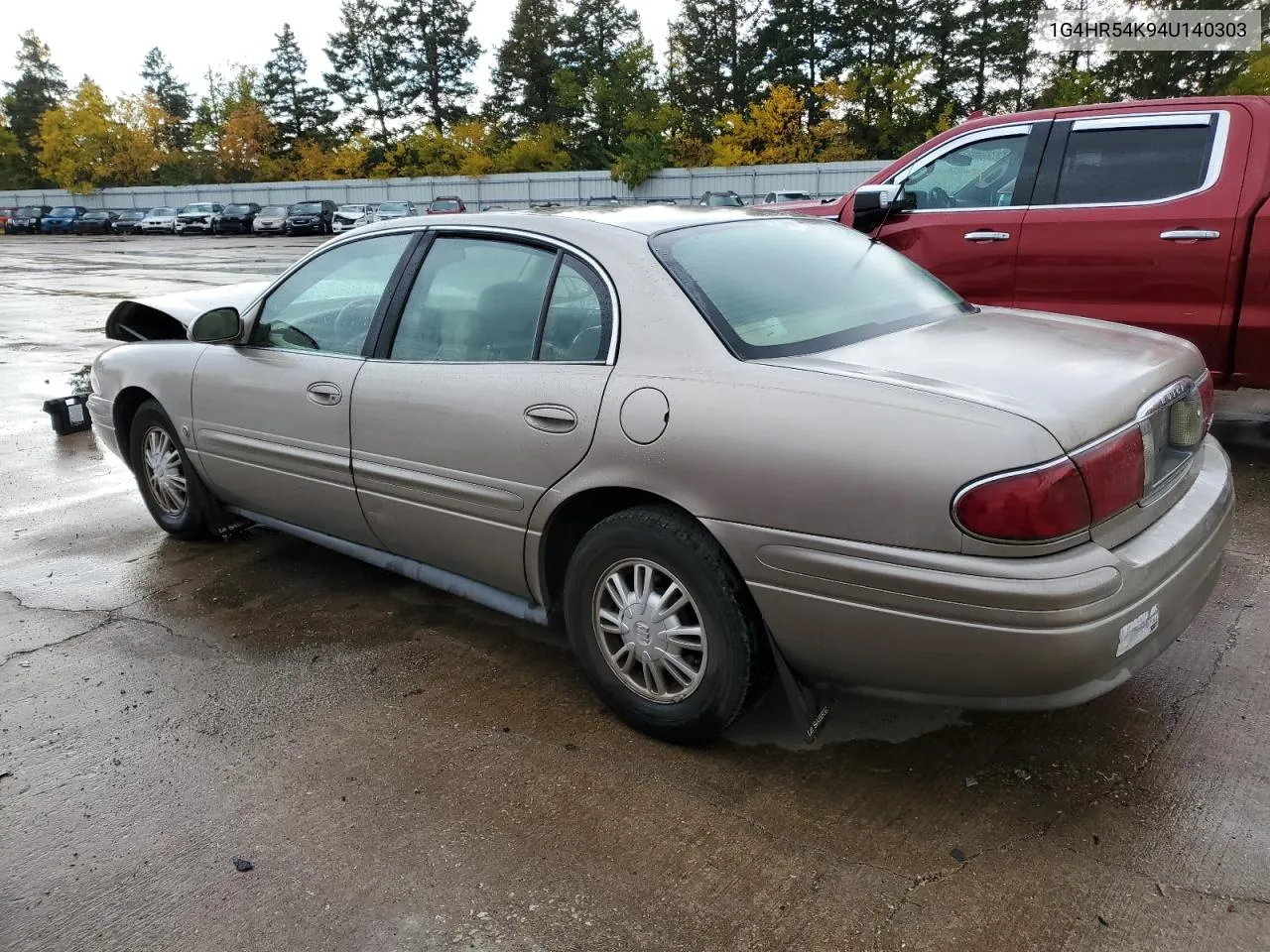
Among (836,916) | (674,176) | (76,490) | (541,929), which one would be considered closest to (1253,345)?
(836,916)

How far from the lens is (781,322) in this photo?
2.96 m

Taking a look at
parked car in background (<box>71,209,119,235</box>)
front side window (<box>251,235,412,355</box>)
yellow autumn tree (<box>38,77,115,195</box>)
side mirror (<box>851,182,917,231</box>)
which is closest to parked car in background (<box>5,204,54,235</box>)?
parked car in background (<box>71,209,119,235</box>)

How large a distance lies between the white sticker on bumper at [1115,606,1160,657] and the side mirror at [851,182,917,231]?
10.1 ft

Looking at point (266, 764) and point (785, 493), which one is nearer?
point (785, 493)

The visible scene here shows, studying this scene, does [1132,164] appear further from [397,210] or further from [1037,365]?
[397,210]

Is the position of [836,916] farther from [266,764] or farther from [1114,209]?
[1114,209]

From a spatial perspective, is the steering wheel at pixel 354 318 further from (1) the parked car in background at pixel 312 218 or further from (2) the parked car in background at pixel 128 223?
(2) the parked car in background at pixel 128 223

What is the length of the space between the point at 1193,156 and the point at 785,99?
4381cm

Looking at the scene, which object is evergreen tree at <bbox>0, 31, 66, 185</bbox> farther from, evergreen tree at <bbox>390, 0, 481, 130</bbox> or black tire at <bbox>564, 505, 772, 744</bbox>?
black tire at <bbox>564, 505, 772, 744</bbox>

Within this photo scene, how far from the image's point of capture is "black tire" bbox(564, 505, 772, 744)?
267 cm

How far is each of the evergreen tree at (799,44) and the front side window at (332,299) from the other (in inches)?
1915

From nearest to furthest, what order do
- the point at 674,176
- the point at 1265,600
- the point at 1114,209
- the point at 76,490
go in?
the point at 1265,600 → the point at 1114,209 → the point at 76,490 → the point at 674,176

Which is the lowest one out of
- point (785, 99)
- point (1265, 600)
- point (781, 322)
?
point (1265, 600)

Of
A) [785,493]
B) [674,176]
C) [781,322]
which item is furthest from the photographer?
[674,176]
